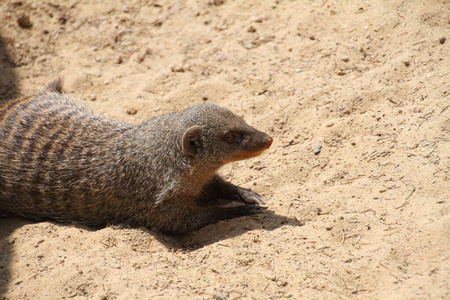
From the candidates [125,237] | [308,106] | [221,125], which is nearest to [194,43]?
[308,106]

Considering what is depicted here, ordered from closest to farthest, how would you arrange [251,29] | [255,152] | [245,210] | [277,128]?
1. [255,152]
2. [245,210]
3. [277,128]
4. [251,29]

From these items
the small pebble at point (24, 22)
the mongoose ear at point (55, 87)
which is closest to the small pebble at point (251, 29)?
the mongoose ear at point (55, 87)

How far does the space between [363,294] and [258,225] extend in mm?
1045

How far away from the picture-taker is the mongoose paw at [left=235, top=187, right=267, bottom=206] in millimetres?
3461

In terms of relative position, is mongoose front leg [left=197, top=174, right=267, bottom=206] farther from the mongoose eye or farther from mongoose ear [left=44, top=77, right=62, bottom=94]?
mongoose ear [left=44, top=77, right=62, bottom=94]

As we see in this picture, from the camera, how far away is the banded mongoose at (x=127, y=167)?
10.7 ft

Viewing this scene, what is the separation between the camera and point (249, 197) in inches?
137

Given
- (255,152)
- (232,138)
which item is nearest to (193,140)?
(232,138)

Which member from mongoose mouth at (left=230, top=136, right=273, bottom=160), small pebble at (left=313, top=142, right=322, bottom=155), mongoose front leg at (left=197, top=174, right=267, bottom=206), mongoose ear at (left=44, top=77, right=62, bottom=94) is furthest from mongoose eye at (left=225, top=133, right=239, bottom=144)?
mongoose ear at (left=44, top=77, right=62, bottom=94)

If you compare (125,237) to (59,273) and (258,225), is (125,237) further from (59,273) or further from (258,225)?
(258,225)

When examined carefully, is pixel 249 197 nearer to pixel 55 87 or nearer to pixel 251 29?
pixel 251 29

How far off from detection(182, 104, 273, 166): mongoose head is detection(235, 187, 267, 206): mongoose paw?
1.36 feet

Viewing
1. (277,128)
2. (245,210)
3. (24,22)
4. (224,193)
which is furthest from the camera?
(24,22)

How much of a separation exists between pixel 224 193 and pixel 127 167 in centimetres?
91
